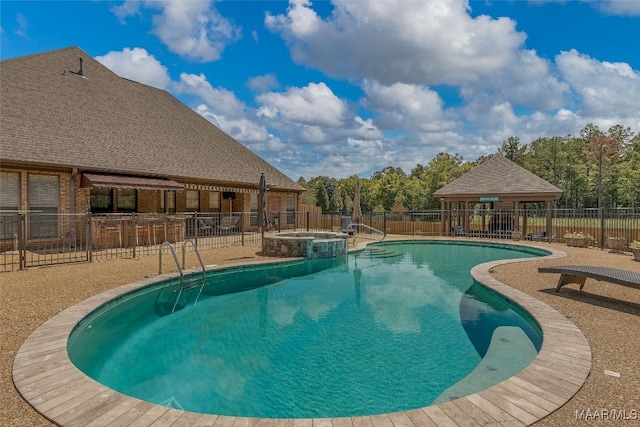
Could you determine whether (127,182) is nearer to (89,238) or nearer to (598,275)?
(89,238)

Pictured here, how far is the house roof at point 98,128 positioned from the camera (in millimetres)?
13938

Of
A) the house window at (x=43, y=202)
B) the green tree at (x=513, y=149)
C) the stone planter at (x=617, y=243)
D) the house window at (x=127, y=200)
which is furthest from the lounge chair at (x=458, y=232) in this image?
the green tree at (x=513, y=149)

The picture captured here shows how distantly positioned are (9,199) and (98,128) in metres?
5.47

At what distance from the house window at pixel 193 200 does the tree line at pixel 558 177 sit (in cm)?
3003

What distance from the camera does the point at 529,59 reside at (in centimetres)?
1955

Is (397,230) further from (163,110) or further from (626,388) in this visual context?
(626,388)

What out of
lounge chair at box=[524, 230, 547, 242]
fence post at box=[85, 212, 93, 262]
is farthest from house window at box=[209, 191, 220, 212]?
lounge chair at box=[524, 230, 547, 242]

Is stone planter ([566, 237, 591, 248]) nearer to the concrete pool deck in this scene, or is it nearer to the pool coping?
the concrete pool deck

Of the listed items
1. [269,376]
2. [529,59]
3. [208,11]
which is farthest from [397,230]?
[269,376]

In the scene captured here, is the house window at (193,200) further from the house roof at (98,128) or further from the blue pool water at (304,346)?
the blue pool water at (304,346)

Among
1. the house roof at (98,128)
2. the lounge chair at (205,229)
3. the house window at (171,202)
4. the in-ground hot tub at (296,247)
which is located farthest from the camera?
the house window at (171,202)

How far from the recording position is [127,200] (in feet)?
55.6

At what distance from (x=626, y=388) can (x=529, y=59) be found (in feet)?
67.7
